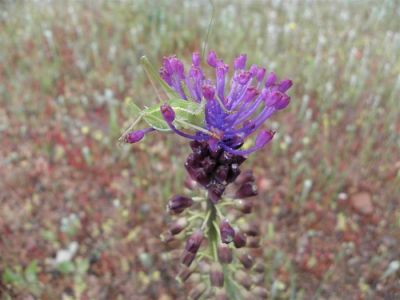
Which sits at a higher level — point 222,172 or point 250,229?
point 222,172

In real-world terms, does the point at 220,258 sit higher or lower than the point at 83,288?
higher

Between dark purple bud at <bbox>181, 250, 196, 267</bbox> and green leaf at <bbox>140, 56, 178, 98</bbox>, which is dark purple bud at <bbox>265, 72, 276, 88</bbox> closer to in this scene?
green leaf at <bbox>140, 56, 178, 98</bbox>

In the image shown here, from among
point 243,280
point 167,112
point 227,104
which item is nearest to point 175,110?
point 167,112

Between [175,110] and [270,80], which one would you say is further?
[270,80]

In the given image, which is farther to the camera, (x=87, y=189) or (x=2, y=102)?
(x=2, y=102)

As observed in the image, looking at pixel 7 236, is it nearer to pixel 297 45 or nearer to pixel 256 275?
pixel 256 275

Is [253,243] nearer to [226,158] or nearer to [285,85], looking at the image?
[226,158]

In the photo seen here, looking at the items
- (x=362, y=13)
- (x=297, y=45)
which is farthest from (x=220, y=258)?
(x=362, y=13)
